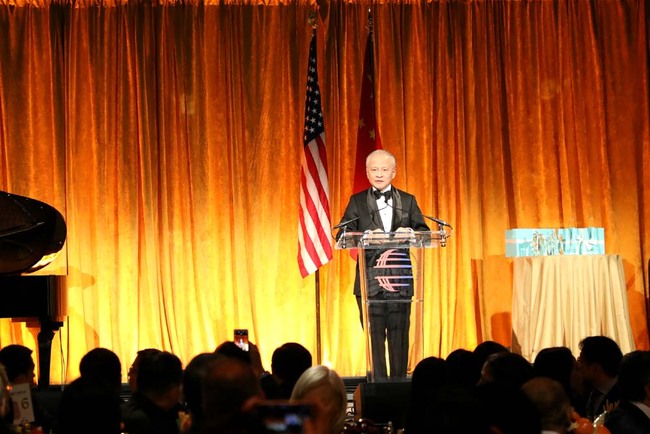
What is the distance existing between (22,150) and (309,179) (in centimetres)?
292

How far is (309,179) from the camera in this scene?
9.38m

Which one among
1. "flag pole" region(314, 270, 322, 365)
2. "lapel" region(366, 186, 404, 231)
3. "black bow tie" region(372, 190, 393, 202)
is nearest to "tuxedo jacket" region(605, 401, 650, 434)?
"lapel" region(366, 186, 404, 231)

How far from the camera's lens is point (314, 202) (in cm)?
930

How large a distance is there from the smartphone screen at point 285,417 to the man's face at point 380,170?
17.0ft

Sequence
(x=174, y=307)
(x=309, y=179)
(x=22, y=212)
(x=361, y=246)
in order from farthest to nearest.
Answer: (x=174, y=307) < (x=309, y=179) < (x=22, y=212) < (x=361, y=246)

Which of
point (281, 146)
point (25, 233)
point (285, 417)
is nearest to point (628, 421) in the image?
point (285, 417)

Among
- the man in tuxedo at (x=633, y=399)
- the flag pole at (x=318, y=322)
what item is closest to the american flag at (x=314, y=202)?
the flag pole at (x=318, y=322)

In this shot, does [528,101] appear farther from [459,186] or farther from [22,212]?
[22,212]

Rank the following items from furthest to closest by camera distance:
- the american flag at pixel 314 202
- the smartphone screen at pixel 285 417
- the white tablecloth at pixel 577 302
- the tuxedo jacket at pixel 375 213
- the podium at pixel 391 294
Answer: the american flag at pixel 314 202
the white tablecloth at pixel 577 302
the tuxedo jacket at pixel 375 213
the podium at pixel 391 294
the smartphone screen at pixel 285 417

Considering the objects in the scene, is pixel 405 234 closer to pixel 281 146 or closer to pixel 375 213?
pixel 375 213

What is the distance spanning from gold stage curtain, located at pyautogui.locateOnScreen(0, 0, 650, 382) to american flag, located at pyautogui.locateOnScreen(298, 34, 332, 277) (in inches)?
37.8

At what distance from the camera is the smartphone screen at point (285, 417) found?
2.04 m

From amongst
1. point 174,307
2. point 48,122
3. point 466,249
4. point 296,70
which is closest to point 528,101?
point 466,249

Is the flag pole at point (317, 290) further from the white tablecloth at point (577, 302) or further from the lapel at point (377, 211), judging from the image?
the lapel at point (377, 211)
